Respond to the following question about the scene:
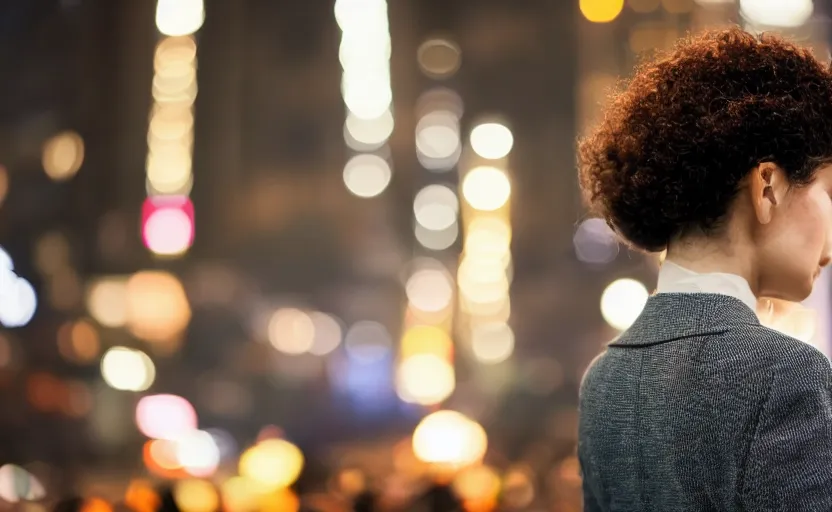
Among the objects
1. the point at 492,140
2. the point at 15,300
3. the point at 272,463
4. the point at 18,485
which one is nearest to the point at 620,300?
the point at 492,140

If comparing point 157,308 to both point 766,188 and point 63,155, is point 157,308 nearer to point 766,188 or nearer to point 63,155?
point 63,155

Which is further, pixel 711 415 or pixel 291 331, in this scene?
pixel 291 331

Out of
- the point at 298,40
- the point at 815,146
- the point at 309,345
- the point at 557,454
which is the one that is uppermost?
the point at 298,40

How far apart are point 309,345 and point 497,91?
11.0m

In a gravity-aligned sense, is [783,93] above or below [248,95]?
below

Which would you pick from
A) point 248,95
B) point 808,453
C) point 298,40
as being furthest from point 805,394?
point 298,40

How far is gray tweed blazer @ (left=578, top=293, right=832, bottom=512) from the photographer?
1027 mm

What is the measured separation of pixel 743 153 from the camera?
114cm

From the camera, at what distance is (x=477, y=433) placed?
10383 mm

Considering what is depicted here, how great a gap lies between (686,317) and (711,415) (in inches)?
5.9

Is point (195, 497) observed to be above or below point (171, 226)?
below

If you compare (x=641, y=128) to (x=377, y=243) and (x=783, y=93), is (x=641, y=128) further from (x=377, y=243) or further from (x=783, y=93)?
(x=377, y=243)

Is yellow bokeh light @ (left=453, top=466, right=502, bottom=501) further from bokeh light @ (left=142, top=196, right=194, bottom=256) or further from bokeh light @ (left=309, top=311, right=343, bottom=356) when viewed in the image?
bokeh light @ (left=309, top=311, right=343, bottom=356)

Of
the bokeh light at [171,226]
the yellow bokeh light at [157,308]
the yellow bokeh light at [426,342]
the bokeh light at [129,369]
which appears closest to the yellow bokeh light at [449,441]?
the bokeh light at [129,369]
